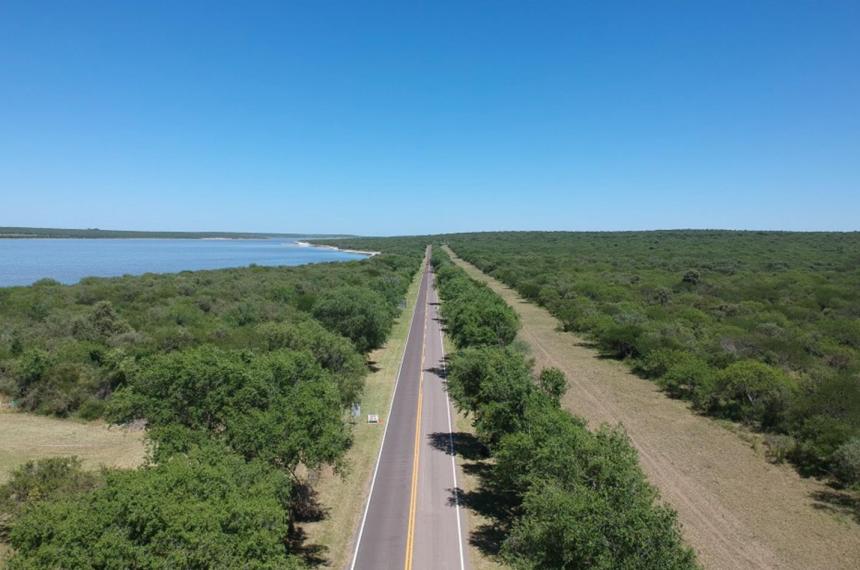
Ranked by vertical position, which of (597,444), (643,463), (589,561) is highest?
(597,444)

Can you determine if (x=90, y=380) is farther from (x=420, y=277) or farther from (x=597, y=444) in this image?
(x=420, y=277)

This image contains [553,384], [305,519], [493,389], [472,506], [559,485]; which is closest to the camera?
[559,485]

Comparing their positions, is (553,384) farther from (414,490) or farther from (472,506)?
(414,490)

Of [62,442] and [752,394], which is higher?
[752,394]

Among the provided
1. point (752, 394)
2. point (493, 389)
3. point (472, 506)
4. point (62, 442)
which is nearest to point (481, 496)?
point (472, 506)

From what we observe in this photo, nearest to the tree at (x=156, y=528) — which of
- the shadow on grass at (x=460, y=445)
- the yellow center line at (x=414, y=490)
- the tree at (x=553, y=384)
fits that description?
the yellow center line at (x=414, y=490)

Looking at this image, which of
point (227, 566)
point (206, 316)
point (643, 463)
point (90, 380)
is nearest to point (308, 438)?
point (227, 566)

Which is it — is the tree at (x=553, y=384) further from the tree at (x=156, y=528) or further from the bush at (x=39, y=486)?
the bush at (x=39, y=486)
